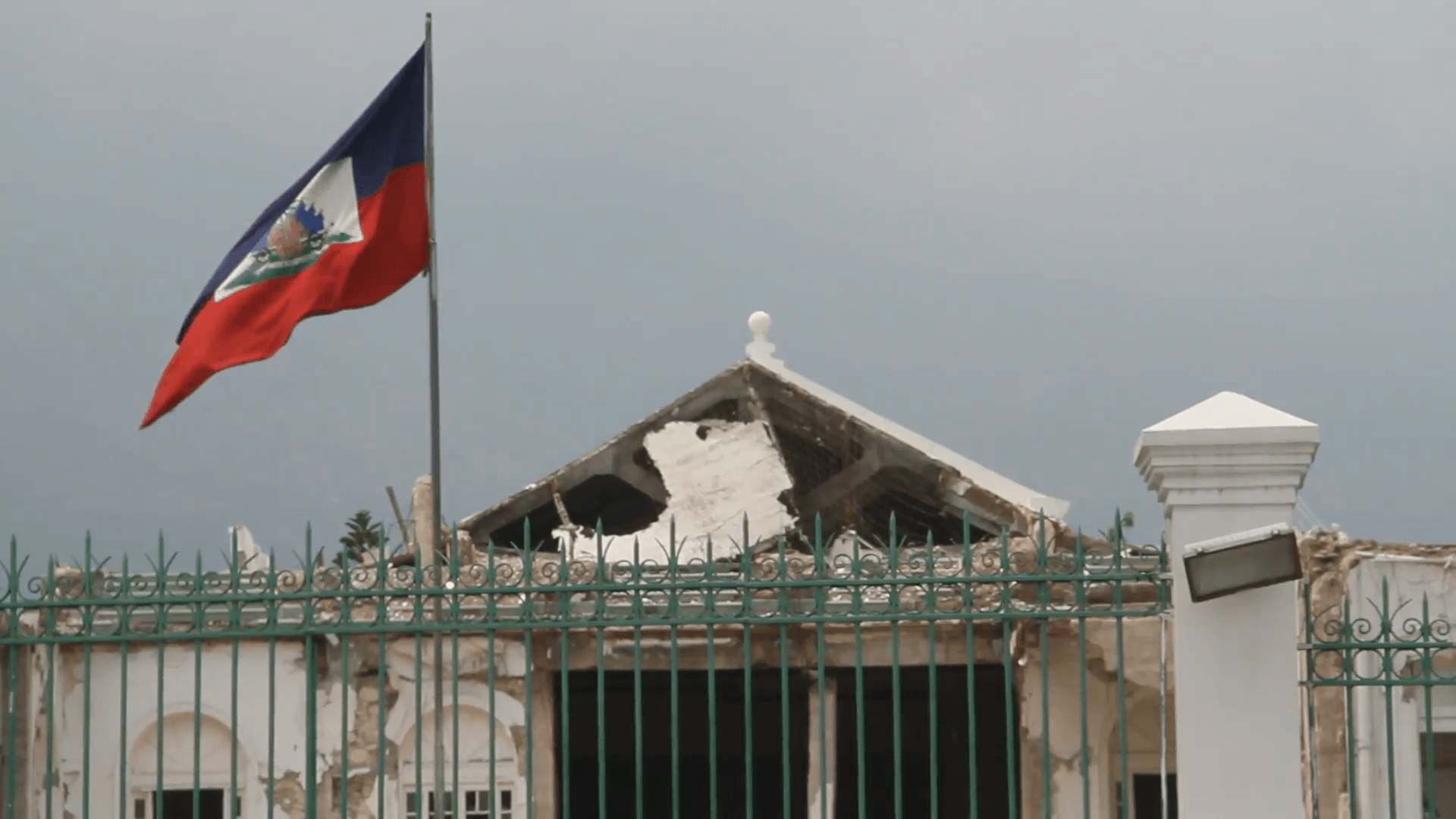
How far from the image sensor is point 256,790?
12.3m

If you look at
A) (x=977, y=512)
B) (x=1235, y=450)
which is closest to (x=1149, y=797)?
(x=977, y=512)

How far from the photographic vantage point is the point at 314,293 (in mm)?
7250

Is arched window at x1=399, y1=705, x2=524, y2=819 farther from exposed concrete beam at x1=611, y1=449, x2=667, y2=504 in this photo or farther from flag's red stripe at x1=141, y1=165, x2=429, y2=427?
flag's red stripe at x1=141, y1=165, x2=429, y2=427

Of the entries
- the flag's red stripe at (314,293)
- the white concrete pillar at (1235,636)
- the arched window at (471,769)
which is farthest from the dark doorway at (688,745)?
the white concrete pillar at (1235,636)

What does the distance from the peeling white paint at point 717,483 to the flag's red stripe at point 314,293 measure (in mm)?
6529

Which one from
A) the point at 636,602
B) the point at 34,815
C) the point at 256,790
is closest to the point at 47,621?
the point at 636,602

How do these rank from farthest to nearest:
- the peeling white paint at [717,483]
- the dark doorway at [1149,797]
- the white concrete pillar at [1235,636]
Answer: the peeling white paint at [717,483] < the dark doorway at [1149,797] < the white concrete pillar at [1235,636]

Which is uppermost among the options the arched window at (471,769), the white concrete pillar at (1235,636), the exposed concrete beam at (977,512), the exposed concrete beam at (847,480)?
the exposed concrete beam at (847,480)

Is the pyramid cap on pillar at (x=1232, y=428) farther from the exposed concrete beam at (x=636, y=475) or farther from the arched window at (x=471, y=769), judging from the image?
the exposed concrete beam at (x=636, y=475)

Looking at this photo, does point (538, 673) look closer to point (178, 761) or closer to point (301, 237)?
point (178, 761)

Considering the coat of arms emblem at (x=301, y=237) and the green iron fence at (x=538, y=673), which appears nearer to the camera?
the green iron fence at (x=538, y=673)

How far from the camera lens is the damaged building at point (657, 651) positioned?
6.41 metres

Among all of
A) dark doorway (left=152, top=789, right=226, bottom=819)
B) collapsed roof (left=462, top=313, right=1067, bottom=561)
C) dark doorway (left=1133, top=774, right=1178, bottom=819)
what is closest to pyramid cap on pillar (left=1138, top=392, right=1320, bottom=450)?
dark doorway (left=1133, top=774, right=1178, bottom=819)

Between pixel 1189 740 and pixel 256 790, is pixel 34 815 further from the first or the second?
pixel 1189 740
